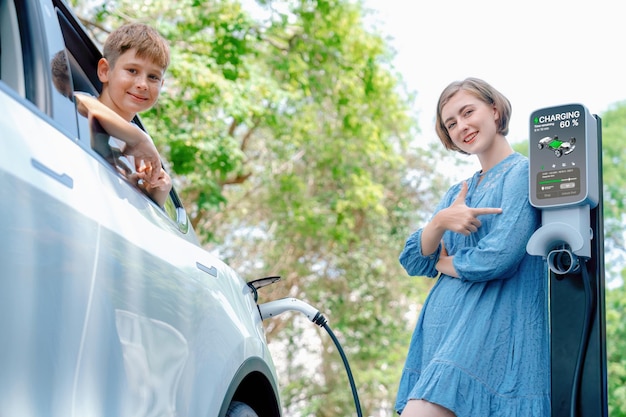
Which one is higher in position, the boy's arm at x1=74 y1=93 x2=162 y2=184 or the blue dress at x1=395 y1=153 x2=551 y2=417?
the boy's arm at x1=74 y1=93 x2=162 y2=184

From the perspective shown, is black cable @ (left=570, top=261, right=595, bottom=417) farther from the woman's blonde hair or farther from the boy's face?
the boy's face

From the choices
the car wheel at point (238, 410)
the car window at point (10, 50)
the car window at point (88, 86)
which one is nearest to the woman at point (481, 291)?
the car wheel at point (238, 410)

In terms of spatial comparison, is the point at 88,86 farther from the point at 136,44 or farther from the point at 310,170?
the point at 310,170

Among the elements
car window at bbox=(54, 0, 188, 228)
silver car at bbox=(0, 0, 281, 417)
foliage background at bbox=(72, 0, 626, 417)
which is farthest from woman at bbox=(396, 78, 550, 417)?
foliage background at bbox=(72, 0, 626, 417)

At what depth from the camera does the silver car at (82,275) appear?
933mm

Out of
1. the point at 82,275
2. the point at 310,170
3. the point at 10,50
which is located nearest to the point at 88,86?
the point at 10,50

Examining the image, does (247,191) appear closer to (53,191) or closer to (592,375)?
(592,375)

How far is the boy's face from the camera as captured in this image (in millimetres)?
1798

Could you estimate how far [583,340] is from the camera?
6.23 ft

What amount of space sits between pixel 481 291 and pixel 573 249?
0.25 meters

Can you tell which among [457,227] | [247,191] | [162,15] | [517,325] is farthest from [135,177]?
[247,191]

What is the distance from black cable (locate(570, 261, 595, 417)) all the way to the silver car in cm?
81

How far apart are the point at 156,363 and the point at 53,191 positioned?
42cm

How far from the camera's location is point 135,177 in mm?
1595
